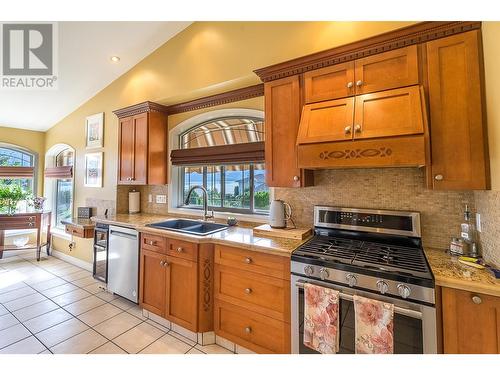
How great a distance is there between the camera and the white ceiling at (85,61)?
2.74m

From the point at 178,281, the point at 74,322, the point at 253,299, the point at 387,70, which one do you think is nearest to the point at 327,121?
the point at 387,70

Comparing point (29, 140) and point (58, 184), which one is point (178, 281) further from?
point (29, 140)

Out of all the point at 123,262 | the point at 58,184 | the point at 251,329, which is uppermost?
the point at 58,184

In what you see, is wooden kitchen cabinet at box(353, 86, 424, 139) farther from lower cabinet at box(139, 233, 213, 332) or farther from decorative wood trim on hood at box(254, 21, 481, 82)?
lower cabinet at box(139, 233, 213, 332)

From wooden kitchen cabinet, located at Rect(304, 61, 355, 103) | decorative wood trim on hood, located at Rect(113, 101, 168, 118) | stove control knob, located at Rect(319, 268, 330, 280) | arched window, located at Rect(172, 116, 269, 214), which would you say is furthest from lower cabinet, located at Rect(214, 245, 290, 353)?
decorative wood trim on hood, located at Rect(113, 101, 168, 118)

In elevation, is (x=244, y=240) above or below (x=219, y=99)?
below

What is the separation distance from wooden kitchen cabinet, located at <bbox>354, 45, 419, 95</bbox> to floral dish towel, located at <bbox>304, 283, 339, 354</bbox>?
144 cm

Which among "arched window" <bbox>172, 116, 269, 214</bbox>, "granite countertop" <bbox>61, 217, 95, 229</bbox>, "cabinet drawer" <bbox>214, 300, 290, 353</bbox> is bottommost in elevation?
"cabinet drawer" <bbox>214, 300, 290, 353</bbox>

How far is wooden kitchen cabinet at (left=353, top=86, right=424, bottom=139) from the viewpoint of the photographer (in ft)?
4.70

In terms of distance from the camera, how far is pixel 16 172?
14.9 ft

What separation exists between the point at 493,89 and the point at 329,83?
96cm

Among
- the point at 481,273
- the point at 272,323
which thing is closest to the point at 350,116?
the point at 481,273

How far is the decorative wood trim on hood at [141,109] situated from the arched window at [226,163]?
444mm

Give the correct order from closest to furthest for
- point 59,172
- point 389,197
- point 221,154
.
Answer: point 389,197 < point 221,154 < point 59,172
